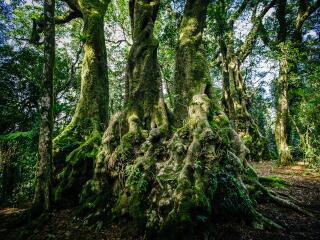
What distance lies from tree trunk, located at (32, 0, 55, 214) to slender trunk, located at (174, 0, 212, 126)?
3776mm

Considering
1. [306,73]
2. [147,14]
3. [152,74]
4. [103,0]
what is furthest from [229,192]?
[306,73]

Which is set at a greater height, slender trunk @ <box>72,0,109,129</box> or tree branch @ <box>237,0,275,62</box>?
tree branch @ <box>237,0,275,62</box>

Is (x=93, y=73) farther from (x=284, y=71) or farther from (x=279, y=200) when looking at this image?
(x=284, y=71)

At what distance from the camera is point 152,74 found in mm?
7867

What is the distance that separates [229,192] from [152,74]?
454 cm

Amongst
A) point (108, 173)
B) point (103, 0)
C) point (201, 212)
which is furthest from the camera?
point (103, 0)

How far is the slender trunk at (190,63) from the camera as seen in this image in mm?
7941

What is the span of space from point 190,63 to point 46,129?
4.96 m

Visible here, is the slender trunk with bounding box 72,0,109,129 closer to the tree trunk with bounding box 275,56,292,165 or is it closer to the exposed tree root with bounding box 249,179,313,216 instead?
the exposed tree root with bounding box 249,179,313,216

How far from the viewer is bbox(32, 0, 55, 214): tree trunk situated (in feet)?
18.6

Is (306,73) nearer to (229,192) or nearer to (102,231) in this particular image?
(229,192)

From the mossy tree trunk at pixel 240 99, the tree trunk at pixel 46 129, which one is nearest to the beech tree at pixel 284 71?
the mossy tree trunk at pixel 240 99

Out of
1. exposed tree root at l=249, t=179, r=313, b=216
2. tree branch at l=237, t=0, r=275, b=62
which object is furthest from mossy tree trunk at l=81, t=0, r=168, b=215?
tree branch at l=237, t=0, r=275, b=62

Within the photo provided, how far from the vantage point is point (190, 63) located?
8.29 m
